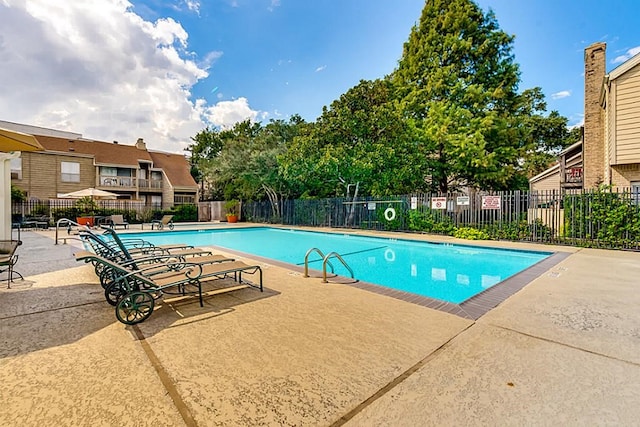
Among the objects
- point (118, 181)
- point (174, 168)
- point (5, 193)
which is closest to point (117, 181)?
point (118, 181)

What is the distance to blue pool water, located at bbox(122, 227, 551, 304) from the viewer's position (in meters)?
6.38

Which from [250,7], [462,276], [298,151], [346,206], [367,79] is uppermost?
[250,7]

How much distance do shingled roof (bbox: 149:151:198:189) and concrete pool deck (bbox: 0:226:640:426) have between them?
27.0 meters

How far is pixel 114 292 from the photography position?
416cm

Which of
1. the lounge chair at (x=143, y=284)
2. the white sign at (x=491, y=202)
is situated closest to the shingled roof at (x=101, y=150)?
the lounge chair at (x=143, y=284)

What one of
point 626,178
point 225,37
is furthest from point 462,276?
point 225,37

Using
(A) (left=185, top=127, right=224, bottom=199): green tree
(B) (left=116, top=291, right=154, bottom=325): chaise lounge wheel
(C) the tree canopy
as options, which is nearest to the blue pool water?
(B) (left=116, top=291, right=154, bottom=325): chaise lounge wheel

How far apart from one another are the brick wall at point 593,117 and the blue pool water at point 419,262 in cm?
638

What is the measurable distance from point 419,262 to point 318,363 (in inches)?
276

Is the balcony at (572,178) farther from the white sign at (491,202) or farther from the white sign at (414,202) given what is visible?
the white sign at (414,202)

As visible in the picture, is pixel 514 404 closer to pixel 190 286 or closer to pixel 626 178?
pixel 190 286

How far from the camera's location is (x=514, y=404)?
6.40 feet

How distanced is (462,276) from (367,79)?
40.0 ft

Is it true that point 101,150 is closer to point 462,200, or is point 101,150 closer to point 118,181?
point 118,181
